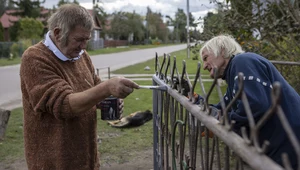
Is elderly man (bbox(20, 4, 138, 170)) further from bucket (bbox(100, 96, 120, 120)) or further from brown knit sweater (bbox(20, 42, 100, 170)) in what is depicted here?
bucket (bbox(100, 96, 120, 120))

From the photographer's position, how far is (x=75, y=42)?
2.33 m

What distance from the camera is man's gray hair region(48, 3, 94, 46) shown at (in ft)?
7.47

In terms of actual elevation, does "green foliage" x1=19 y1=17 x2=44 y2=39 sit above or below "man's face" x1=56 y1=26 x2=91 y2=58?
below

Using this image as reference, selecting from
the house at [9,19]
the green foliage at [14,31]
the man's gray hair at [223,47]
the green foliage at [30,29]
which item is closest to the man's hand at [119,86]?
the man's gray hair at [223,47]

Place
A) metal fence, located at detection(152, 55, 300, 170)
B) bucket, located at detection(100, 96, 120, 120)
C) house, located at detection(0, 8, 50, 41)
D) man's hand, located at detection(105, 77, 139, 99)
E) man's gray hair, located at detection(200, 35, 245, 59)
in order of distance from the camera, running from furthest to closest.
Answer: house, located at detection(0, 8, 50, 41) < bucket, located at detection(100, 96, 120, 120) < man's gray hair, located at detection(200, 35, 245, 59) < man's hand, located at detection(105, 77, 139, 99) < metal fence, located at detection(152, 55, 300, 170)

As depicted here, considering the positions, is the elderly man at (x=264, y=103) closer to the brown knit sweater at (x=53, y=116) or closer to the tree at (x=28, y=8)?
the brown knit sweater at (x=53, y=116)

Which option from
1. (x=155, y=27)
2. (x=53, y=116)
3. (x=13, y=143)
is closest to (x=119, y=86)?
(x=53, y=116)

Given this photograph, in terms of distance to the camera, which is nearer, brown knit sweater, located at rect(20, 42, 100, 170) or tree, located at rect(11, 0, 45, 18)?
brown knit sweater, located at rect(20, 42, 100, 170)

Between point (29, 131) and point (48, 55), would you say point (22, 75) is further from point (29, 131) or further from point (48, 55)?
point (29, 131)

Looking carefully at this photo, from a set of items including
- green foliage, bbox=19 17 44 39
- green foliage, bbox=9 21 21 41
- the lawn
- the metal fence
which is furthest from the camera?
green foliage, bbox=9 21 21 41

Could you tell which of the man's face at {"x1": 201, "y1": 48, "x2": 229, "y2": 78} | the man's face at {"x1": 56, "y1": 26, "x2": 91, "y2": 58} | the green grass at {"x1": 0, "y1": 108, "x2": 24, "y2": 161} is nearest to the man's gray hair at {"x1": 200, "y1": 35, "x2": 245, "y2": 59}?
the man's face at {"x1": 201, "y1": 48, "x2": 229, "y2": 78}

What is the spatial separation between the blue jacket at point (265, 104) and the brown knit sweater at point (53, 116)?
89 cm

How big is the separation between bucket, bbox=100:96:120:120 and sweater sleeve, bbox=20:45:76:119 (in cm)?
47

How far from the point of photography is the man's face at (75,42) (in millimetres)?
2305
